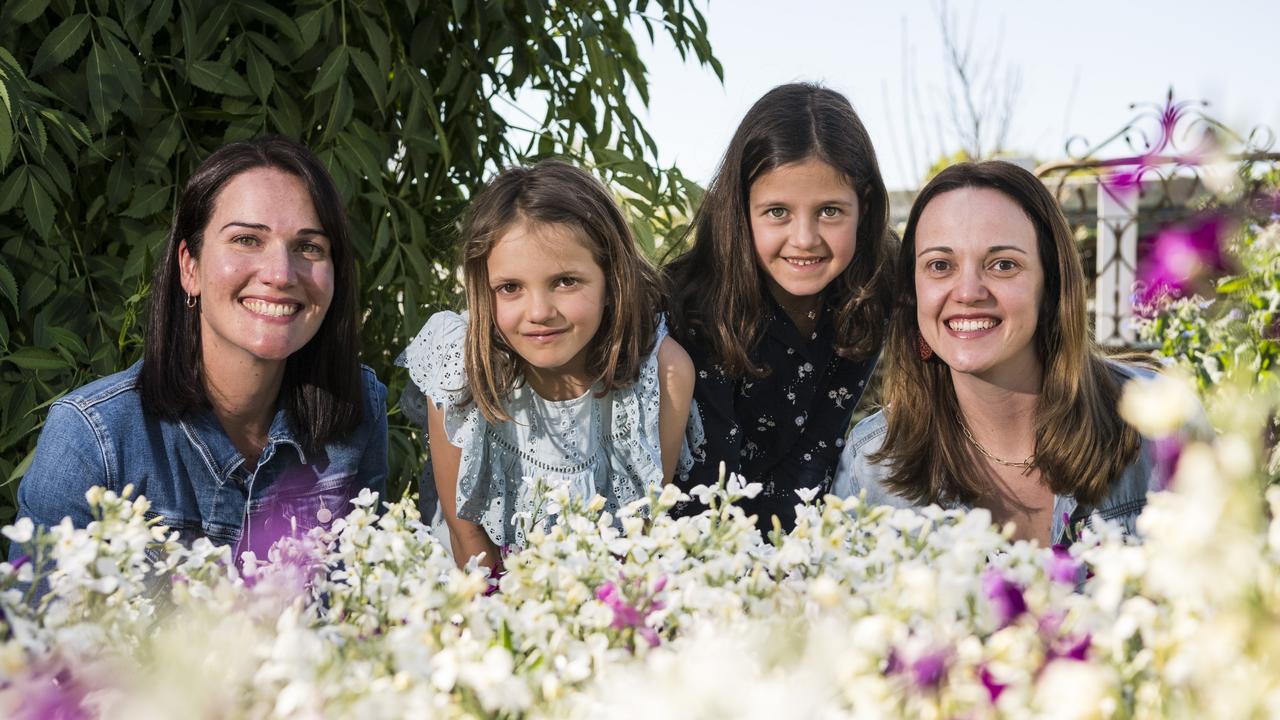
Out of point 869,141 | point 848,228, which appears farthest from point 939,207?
point 869,141

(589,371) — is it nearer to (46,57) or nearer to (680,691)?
(46,57)

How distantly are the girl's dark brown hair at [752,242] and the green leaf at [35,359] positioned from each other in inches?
50.4

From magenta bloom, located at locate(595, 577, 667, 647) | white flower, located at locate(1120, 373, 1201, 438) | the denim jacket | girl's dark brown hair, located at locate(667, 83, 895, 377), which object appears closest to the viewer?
white flower, located at locate(1120, 373, 1201, 438)

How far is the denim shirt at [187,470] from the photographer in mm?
1946

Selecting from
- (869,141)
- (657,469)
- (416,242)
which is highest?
(869,141)

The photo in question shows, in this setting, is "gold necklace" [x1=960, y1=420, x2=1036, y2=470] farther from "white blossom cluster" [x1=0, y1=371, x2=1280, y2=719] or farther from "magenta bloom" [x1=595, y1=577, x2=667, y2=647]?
"magenta bloom" [x1=595, y1=577, x2=667, y2=647]

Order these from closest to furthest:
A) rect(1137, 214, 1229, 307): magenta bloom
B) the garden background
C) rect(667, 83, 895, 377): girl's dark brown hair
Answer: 1. the garden background
2. rect(667, 83, 895, 377): girl's dark brown hair
3. rect(1137, 214, 1229, 307): magenta bloom

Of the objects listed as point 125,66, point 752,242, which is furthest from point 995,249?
point 125,66

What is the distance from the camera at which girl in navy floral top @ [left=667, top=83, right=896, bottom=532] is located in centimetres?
247

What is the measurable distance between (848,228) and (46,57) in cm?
161

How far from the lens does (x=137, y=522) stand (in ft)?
3.83

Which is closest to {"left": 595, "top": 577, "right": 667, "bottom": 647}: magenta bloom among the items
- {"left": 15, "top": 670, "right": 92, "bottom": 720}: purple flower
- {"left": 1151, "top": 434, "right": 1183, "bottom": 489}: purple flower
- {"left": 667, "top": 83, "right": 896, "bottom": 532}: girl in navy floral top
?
{"left": 15, "top": 670, "right": 92, "bottom": 720}: purple flower

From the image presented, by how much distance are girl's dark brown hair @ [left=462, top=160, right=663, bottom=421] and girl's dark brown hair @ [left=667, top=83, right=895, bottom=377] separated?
0.21 m

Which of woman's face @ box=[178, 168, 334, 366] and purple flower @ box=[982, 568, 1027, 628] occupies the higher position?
woman's face @ box=[178, 168, 334, 366]
